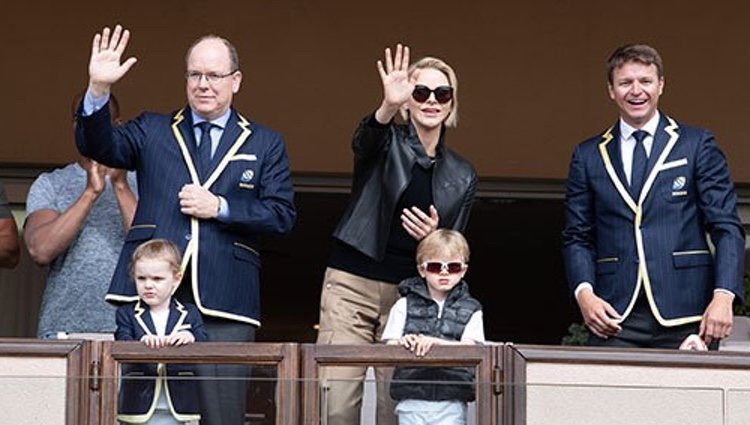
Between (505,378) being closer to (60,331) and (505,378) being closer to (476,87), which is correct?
(60,331)

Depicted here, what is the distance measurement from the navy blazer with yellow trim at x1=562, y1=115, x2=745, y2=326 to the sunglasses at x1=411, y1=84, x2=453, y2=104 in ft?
1.60

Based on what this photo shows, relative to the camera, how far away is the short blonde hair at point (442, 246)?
21.3 ft

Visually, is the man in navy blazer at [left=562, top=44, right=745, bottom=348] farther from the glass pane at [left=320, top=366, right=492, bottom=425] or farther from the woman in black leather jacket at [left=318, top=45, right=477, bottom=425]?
the glass pane at [left=320, top=366, right=492, bottom=425]

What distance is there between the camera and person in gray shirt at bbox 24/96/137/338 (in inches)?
281

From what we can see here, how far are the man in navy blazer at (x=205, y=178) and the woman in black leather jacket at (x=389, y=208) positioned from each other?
0.28 m

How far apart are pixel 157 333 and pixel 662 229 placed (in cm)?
162

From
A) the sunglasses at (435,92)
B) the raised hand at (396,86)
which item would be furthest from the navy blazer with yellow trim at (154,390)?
the sunglasses at (435,92)

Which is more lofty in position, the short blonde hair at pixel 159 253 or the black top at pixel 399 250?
the black top at pixel 399 250

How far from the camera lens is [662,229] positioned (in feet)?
21.6

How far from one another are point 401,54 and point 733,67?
3.79 metres

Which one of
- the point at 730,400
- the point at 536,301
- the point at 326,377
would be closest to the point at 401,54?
the point at 326,377

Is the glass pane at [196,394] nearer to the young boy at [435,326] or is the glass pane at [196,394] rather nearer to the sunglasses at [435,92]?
the young boy at [435,326]

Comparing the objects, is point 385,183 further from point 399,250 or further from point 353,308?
point 353,308

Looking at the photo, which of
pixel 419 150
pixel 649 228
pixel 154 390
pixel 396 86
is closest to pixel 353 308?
pixel 419 150
